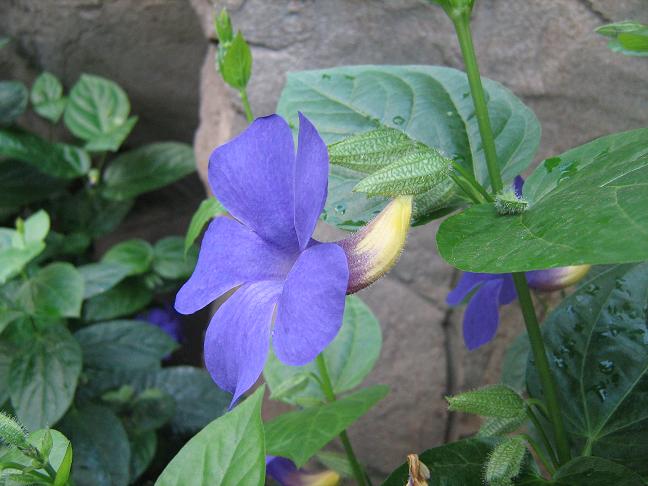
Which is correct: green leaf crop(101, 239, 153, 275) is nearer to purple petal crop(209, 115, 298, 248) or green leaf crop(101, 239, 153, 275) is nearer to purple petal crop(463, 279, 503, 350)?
purple petal crop(463, 279, 503, 350)

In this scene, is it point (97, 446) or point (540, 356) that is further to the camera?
point (97, 446)

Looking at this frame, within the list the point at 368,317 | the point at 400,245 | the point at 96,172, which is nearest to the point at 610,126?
the point at 368,317

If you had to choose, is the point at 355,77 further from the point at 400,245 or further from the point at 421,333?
the point at 421,333

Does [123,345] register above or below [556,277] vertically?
below

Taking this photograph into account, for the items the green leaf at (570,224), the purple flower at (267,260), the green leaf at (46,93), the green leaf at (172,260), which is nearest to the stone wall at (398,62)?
the green leaf at (46,93)

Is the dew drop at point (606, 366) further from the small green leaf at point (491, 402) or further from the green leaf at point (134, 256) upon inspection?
the green leaf at point (134, 256)

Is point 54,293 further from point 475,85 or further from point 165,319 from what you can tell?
point 475,85

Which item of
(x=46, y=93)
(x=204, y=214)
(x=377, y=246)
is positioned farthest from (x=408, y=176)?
(x=46, y=93)

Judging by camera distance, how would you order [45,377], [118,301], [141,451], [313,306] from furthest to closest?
[118,301] < [141,451] < [45,377] < [313,306]
